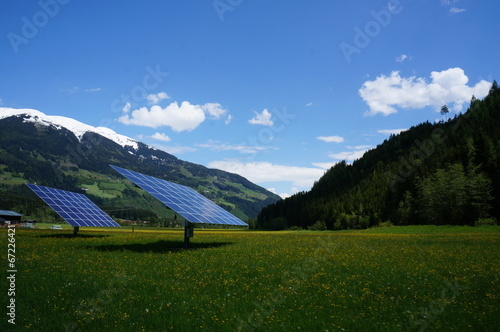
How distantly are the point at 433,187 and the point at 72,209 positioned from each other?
90731 millimetres

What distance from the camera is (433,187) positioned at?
9206 centimetres

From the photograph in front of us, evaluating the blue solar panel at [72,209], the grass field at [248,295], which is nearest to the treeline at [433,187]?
the grass field at [248,295]

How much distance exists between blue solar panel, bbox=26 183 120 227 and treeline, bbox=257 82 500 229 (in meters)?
82.0

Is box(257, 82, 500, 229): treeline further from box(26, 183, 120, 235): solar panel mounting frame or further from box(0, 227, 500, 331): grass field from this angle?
box(26, 183, 120, 235): solar panel mounting frame

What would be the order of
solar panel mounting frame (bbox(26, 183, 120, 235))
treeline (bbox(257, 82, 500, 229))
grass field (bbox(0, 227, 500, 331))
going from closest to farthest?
grass field (bbox(0, 227, 500, 331)) → solar panel mounting frame (bbox(26, 183, 120, 235)) → treeline (bbox(257, 82, 500, 229))

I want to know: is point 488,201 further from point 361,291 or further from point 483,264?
point 361,291

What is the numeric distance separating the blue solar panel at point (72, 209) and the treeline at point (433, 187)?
3228 inches

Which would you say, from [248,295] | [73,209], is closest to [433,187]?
[73,209]

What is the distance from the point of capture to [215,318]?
1062 centimetres

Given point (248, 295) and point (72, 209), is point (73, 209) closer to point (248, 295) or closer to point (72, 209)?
point (72, 209)

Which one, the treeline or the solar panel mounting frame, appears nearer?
the solar panel mounting frame

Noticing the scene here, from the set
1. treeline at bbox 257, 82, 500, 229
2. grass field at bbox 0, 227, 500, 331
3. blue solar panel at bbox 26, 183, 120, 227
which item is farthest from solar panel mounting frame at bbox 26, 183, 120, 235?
treeline at bbox 257, 82, 500, 229

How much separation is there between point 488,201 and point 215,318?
315ft

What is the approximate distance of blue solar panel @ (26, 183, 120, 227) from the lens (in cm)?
3859
